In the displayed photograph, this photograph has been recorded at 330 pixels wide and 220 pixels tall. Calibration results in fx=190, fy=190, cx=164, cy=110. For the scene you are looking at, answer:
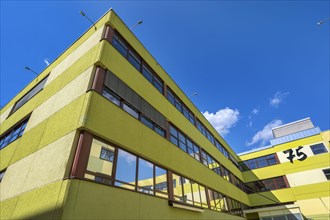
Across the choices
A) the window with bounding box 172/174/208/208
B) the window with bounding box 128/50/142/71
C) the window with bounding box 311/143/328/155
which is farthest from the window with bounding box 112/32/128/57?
the window with bounding box 311/143/328/155

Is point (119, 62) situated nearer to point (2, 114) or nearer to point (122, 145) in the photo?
point (122, 145)

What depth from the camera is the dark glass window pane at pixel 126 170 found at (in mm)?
8039

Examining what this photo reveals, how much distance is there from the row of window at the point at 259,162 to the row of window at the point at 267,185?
224cm

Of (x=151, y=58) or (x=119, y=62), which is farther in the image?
(x=151, y=58)

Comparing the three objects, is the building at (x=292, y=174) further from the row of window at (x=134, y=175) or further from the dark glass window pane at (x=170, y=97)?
the dark glass window pane at (x=170, y=97)

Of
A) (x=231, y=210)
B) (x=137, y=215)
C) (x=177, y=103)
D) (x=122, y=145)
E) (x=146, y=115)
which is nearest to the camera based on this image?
(x=137, y=215)

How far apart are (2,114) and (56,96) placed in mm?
12681

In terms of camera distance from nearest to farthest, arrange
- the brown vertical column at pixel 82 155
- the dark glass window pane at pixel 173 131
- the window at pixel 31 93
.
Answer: the brown vertical column at pixel 82 155 → the window at pixel 31 93 → the dark glass window pane at pixel 173 131

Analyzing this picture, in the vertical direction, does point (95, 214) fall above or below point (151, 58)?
below

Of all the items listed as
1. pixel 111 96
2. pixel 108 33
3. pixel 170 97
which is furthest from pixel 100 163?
pixel 170 97

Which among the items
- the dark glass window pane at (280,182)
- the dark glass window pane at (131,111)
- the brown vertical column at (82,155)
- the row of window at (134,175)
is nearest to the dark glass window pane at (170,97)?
the dark glass window pane at (131,111)

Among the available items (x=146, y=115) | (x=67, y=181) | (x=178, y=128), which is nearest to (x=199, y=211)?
(x=178, y=128)

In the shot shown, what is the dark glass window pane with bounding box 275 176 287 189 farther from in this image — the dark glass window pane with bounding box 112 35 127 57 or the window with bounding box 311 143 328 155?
the dark glass window pane with bounding box 112 35 127 57

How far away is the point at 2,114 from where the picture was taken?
61.0ft
